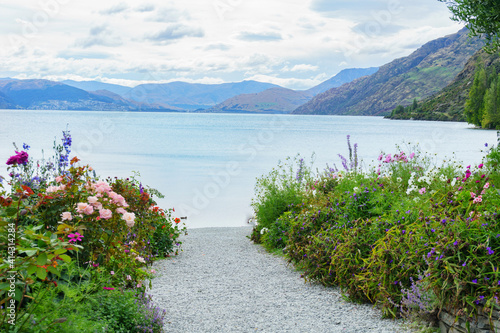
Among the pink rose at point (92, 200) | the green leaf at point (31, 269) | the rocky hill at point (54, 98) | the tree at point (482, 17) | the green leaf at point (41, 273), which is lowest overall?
the green leaf at point (41, 273)

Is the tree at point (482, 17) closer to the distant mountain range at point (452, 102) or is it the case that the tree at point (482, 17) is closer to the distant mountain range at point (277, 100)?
the distant mountain range at point (452, 102)

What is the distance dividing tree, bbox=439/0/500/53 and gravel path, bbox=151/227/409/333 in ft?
17.2

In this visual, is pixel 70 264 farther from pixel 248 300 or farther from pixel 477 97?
pixel 477 97

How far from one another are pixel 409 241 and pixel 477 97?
208 feet

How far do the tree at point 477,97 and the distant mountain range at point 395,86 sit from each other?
74.5 m

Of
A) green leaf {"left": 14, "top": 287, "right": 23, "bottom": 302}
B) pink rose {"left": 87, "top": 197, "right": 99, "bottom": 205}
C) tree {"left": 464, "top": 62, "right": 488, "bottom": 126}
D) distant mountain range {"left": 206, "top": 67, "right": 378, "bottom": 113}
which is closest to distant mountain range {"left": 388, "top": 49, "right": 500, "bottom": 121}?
tree {"left": 464, "top": 62, "right": 488, "bottom": 126}

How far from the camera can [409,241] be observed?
13.9 feet

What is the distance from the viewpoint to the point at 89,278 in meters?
3.67

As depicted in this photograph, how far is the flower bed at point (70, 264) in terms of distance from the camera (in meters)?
2.57

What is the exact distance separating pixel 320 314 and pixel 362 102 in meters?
153

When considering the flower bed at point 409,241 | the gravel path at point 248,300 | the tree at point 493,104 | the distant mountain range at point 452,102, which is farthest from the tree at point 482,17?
the distant mountain range at point 452,102

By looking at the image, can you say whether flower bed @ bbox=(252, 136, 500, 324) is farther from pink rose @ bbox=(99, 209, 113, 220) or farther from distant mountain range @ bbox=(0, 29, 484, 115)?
distant mountain range @ bbox=(0, 29, 484, 115)

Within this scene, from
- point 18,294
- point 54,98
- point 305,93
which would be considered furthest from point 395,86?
point 18,294

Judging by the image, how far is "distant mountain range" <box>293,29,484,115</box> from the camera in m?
140
